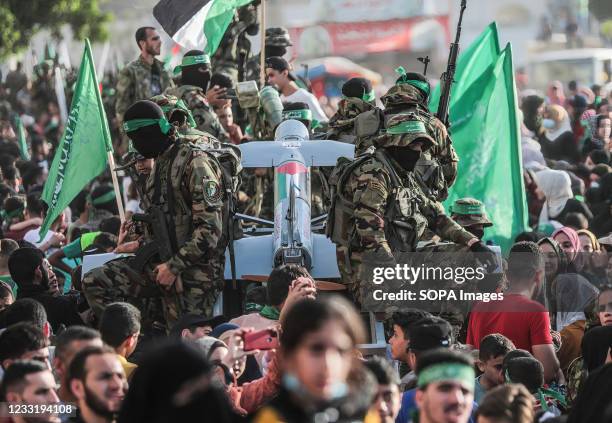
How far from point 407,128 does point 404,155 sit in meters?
0.20

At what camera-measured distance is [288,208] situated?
12406 millimetres

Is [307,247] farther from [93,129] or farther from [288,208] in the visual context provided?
[93,129]

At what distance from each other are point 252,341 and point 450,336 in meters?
1.72

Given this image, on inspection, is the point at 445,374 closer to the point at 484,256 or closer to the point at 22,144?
the point at 484,256

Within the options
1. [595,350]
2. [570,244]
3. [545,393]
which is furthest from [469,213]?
[595,350]

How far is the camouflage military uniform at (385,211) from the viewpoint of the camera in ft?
37.0

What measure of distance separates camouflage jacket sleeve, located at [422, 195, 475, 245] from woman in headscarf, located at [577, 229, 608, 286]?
177cm

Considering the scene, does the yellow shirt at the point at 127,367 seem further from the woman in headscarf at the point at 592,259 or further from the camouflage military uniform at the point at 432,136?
the woman in headscarf at the point at 592,259

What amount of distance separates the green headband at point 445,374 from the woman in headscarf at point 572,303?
415cm

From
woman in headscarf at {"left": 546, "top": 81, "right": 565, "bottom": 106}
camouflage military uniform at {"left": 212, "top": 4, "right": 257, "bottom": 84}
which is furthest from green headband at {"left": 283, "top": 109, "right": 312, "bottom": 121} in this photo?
woman in headscarf at {"left": 546, "top": 81, "right": 565, "bottom": 106}

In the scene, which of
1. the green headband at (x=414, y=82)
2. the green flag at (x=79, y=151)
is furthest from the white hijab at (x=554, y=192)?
the green flag at (x=79, y=151)

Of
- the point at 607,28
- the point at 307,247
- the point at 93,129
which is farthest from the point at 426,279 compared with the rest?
the point at 607,28

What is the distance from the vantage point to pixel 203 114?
50.0 ft

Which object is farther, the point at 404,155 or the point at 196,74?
the point at 196,74
